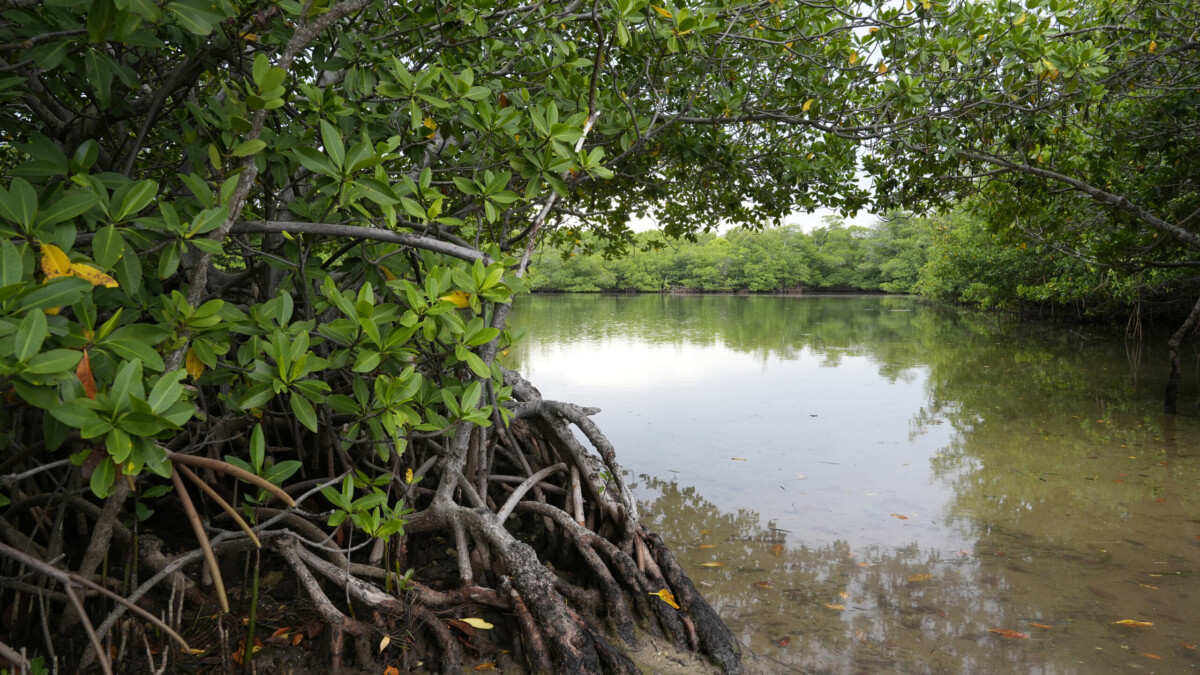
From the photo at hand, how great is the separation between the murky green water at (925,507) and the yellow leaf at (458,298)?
2.23 meters

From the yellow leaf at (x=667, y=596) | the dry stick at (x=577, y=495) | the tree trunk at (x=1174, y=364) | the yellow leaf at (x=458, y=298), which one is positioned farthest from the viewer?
the tree trunk at (x=1174, y=364)

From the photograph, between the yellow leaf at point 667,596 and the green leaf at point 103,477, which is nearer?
the green leaf at point 103,477

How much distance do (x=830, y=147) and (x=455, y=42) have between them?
14.9 ft

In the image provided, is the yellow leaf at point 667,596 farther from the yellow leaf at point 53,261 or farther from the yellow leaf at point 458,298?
the yellow leaf at point 53,261

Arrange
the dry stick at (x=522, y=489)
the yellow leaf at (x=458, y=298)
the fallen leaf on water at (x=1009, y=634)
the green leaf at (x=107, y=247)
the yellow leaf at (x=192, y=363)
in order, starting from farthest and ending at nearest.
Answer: the dry stick at (x=522, y=489) → the fallen leaf on water at (x=1009, y=634) → the yellow leaf at (x=458, y=298) → the yellow leaf at (x=192, y=363) → the green leaf at (x=107, y=247)

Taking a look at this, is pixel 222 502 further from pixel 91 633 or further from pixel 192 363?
pixel 192 363

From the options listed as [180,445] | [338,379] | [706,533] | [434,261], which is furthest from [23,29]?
[706,533]

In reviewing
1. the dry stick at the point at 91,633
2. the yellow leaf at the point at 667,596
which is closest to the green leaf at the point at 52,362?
the dry stick at the point at 91,633

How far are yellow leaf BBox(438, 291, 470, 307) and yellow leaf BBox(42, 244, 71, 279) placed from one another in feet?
3.18

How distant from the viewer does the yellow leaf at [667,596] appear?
310 cm

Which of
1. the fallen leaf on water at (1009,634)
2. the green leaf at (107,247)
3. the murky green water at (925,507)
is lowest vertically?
the fallen leaf on water at (1009,634)

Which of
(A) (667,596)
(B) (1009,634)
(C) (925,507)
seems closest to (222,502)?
(A) (667,596)

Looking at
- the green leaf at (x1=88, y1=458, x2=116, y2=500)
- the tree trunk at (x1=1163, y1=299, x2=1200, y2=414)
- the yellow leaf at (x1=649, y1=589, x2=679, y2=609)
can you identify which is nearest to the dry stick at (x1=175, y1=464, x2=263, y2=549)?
the green leaf at (x1=88, y1=458, x2=116, y2=500)

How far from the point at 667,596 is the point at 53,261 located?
2.71m
